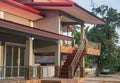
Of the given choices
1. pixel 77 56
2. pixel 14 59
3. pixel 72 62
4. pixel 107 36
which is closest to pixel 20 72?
pixel 14 59

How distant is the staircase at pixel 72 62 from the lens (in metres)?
27.8

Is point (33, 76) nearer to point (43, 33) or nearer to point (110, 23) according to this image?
point (43, 33)

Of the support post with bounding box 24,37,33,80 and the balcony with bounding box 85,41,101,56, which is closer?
the support post with bounding box 24,37,33,80

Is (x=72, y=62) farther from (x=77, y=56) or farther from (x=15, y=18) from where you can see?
(x=15, y=18)

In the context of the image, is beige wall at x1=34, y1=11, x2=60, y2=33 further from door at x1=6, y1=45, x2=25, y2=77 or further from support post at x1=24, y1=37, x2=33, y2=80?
support post at x1=24, y1=37, x2=33, y2=80

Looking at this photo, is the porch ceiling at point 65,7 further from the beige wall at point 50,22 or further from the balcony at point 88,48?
the balcony at point 88,48

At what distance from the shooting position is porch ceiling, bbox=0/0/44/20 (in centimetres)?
2401

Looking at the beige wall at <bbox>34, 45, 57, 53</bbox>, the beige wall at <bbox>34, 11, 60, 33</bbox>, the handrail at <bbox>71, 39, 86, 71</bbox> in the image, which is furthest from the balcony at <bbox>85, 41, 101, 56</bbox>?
the beige wall at <bbox>34, 45, 57, 53</bbox>

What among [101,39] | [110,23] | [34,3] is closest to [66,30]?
[34,3]

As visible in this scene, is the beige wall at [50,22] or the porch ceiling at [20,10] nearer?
the porch ceiling at [20,10]

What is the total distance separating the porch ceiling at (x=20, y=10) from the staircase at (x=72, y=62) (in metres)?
4.45

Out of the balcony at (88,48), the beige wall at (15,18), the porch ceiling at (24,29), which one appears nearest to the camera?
the porch ceiling at (24,29)

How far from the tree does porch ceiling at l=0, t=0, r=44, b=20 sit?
31886mm

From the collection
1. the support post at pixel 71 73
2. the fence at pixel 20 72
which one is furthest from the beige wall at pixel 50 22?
the fence at pixel 20 72
